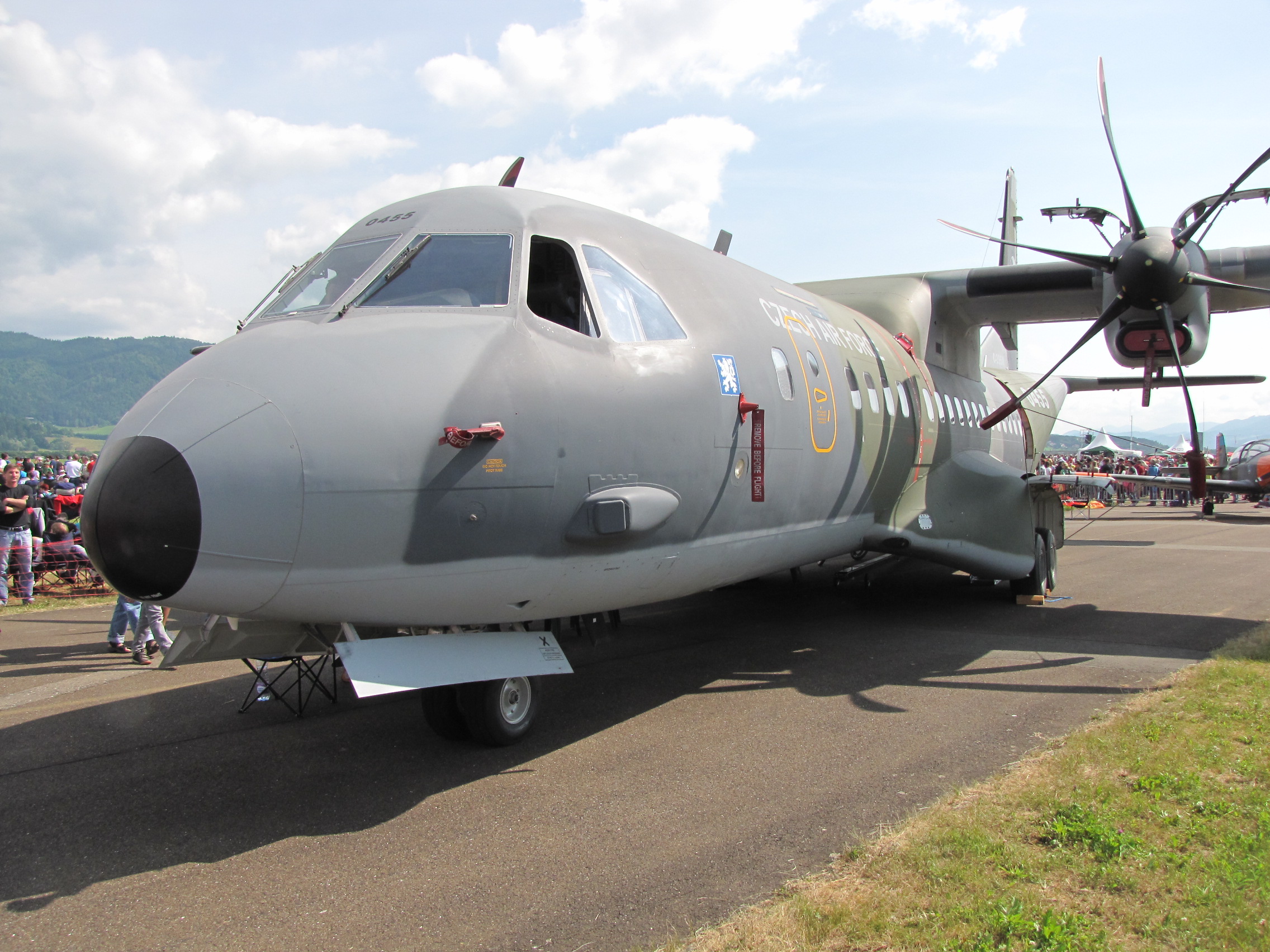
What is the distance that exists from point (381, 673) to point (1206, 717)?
5324 mm

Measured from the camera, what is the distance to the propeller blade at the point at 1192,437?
8.99 m

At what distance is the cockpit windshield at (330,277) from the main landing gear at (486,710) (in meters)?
2.47

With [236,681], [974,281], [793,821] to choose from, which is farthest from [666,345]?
[974,281]

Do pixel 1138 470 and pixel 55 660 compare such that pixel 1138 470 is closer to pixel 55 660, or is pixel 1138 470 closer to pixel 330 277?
pixel 55 660

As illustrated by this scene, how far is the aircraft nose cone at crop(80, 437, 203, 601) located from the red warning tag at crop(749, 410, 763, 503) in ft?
12.6

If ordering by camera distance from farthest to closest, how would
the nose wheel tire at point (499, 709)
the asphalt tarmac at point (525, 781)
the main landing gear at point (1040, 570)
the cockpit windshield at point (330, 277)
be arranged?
the main landing gear at point (1040, 570), the nose wheel tire at point (499, 709), the cockpit windshield at point (330, 277), the asphalt tarmac at point (525, 781)

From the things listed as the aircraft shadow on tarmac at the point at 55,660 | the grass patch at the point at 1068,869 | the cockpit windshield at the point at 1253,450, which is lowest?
the aircraft shadow on tarmac at the point at 55,660

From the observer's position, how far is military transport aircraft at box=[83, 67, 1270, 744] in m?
4.05

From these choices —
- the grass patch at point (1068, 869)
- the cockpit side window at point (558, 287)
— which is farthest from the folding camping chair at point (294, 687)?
the grass patch at point (1068, 869)

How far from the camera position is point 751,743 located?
5.69 m

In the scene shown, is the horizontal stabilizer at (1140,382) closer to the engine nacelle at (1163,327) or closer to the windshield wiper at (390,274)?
the engine nacelle at (1163,327)

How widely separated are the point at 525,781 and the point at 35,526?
13164 millimetres

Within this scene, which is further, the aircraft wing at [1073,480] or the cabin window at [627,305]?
the aircraft wing at [1073,480]

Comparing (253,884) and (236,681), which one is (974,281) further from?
(253,884)
